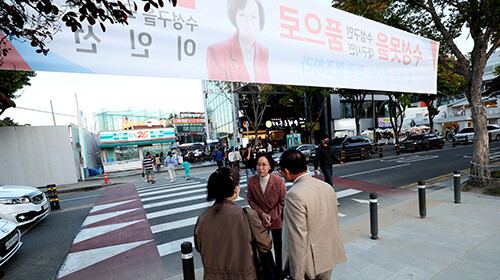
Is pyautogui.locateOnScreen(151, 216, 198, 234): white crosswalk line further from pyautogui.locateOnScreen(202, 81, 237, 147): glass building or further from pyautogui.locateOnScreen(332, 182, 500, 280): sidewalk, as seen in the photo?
pyautogui.locateOnScreen(202, 81, 237, 147): glass building

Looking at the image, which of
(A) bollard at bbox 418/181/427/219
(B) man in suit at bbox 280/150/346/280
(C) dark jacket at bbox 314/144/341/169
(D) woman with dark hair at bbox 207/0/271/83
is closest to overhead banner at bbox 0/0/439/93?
(D) woman with dark hair at bbox 207/0/271/83

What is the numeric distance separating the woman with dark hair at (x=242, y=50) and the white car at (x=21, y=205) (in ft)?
21.4

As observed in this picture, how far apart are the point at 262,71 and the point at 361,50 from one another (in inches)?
77.8

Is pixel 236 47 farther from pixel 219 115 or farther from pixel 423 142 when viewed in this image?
pixel 219 115

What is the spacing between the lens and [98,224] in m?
6.27

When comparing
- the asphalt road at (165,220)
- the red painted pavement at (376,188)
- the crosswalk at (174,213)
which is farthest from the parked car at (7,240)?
the red painted pavement at (376,188)

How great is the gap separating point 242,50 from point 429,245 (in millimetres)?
4299

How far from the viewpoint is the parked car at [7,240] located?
12.8 ft

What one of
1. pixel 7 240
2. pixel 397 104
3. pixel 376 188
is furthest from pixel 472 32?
pixel 397 104

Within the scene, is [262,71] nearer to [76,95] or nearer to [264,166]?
[264,166]

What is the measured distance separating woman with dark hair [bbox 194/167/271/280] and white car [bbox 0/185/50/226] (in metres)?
6.65

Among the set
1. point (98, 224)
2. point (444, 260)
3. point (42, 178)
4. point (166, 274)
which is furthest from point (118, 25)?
point (42, 178)

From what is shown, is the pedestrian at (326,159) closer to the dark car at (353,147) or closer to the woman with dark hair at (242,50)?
the woman with dark hair at (242,50)

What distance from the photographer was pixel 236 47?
9.41 feet
